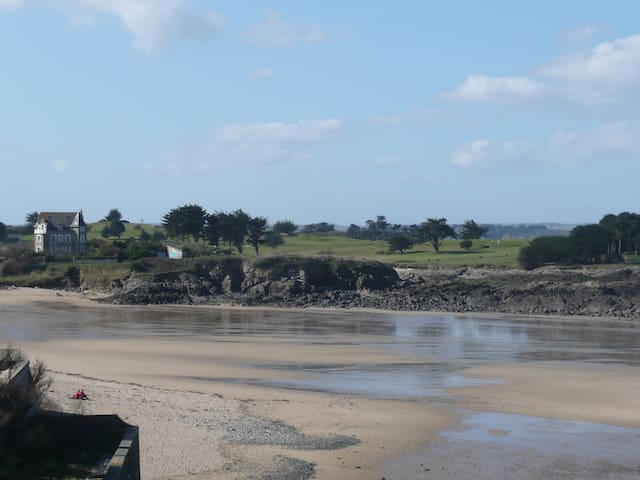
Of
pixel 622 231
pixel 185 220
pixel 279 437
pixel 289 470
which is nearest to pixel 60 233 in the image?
pixel 185 220

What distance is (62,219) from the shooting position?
98.1 metres

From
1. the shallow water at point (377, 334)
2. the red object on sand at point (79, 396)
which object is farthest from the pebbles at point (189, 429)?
the shallow water at point (377, 334)

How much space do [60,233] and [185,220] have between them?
13844 mm

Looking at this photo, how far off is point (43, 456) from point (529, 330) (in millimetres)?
35029

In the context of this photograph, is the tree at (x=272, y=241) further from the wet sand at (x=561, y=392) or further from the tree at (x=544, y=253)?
the wet sand at (x=561, y=392)

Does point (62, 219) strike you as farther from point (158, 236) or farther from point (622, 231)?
point (622, 231)

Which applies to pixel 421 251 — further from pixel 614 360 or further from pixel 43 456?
pixel 43 456

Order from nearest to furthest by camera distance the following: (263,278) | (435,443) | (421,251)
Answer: (435,443)
(263,278)
(421,251)

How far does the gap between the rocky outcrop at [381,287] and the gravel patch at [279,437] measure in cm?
3814

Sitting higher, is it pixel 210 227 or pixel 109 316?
pixel 210 227

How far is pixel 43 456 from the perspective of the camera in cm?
1384

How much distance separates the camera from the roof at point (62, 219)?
97000 mm

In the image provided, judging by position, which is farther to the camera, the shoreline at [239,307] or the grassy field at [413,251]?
the grassy field at [413,251]

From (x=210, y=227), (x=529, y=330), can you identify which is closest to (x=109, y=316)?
(x=529, y=330)
